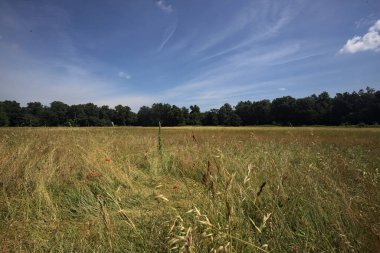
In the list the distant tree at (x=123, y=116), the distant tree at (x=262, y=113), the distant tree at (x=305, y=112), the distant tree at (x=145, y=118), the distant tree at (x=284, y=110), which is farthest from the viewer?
the distant tree at (x=145, y=118)

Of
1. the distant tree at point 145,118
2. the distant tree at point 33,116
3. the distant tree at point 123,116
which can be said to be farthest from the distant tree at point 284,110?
the distant tree at point 33,116

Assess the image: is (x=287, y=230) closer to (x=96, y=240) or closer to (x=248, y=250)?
(x=248, y=250)

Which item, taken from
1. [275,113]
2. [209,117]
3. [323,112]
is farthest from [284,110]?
[209,117]

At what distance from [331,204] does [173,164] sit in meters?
4.15

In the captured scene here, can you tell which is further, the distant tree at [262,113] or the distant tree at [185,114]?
the distant tree at [262,113]

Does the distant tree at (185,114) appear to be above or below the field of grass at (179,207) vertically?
above

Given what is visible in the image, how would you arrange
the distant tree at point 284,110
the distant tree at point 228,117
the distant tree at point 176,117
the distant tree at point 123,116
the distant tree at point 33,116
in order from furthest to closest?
the distant tree at point 228,117 → the distant tree at point 176,117 → the distant tree at point 284,110 → the distant tree at point 123,116 → the distant tree at point 33,116

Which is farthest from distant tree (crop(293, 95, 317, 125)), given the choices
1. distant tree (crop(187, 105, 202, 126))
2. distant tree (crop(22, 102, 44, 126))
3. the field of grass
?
the field of grass

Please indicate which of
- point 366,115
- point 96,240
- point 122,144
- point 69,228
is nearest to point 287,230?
point 96,240

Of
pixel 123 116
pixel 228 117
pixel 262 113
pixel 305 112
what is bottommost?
pixel 228 117

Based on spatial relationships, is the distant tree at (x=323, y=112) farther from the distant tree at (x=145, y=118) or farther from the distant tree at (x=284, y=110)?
the distant tree at (x=145, y=118)

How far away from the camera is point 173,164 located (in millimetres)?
6496

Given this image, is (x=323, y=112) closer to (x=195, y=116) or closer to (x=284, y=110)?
(x=284, y=110)

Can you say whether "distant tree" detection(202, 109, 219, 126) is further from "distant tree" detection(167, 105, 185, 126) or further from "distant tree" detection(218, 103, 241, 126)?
"distant tree" detection(167, 105, 185, 126)
